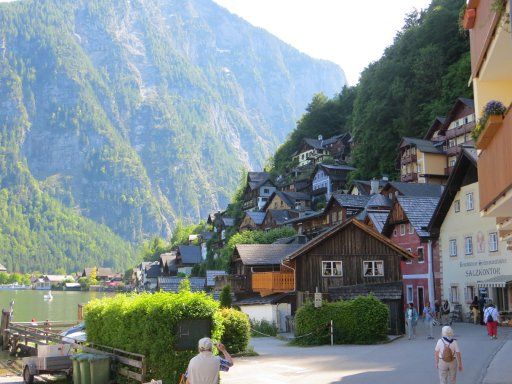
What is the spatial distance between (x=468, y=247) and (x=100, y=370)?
30.4 m

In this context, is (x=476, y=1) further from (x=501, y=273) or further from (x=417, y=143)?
(x=417, y=143)

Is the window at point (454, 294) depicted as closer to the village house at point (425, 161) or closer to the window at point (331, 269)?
the window at point (331, 269)

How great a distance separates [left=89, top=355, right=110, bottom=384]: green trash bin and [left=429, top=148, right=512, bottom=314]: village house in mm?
26212

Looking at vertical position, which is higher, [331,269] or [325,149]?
[325,149]

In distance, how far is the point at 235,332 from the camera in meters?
29.7

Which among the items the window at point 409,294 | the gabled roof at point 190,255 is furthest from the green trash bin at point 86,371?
the gabled roof at point 190,255

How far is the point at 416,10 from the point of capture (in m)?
122

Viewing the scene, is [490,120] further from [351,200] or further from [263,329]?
[351,200]

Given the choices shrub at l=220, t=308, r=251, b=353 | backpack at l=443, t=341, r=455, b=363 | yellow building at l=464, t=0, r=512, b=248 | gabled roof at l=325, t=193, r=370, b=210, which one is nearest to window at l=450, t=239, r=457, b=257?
shrub at l=220, t=308, r=251, b=353

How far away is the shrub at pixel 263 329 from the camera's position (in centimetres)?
4312

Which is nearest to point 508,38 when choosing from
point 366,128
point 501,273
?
point 501,273

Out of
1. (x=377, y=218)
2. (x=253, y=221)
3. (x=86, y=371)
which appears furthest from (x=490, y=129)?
(x=253, y=221)

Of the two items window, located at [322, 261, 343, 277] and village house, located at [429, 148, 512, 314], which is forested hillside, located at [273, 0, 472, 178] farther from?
window, located at [322, 261, 343, 277]

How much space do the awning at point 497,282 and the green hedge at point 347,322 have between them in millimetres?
9542
